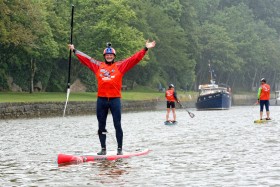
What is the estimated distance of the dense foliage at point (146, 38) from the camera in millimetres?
60281

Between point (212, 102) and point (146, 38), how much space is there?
67.9 feet

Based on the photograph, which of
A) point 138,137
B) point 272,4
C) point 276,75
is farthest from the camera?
point 272,4

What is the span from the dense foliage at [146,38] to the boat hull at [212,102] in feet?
27.6

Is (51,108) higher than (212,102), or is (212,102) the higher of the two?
(212,102)

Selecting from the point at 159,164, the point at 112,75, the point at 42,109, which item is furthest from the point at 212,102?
the point at 159,164

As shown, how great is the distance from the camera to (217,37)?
116625 millimetres

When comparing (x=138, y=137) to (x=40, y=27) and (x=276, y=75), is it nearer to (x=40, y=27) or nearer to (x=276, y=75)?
(x=40, y=27)

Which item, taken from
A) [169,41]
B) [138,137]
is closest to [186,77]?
[169,41]

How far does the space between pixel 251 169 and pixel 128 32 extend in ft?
197

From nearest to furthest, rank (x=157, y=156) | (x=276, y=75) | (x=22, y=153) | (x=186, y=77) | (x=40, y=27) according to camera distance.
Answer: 1. (x=157, y=156)
2. (x=22, y=153)
3. (x=40, y=27)
4. (x=186, y=77)
5. (x=276, y=75)

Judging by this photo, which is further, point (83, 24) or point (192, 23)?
point (192, 23)

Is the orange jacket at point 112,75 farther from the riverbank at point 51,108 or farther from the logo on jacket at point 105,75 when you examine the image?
the riverbank at point 51,108

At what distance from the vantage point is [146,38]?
297ft

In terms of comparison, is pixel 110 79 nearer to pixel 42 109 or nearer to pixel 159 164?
pixel 159 164
